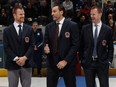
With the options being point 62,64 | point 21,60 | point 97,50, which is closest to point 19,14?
point 21,60

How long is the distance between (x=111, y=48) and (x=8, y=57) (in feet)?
6.29

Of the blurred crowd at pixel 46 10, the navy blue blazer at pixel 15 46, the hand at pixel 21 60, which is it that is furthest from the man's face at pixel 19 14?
the blurred crowd at pixel 46 10

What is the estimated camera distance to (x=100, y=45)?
21.4 ft

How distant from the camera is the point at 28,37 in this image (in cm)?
660

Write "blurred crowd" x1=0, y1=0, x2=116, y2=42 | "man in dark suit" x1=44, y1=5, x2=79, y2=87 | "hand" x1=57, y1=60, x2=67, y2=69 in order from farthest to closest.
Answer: "blurred crowd" x1=0, y1=0, x2=116, y2=42, "man in dark suit" x1=44, y1=5, x2=79, y2=87, "hand" x1=57, y1=60, x2=67, y2=69

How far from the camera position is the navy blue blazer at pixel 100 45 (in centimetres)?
651

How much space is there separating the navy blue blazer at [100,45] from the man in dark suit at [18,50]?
1.02 m

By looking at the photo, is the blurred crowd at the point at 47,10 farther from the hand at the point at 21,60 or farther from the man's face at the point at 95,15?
the hand at the point at 21,60

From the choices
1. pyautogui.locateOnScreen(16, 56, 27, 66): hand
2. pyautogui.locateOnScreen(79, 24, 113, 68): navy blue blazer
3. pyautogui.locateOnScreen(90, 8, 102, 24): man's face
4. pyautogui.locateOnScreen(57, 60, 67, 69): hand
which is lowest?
pyautogui.locateOnScreen(57, 60, 67, 69): hand

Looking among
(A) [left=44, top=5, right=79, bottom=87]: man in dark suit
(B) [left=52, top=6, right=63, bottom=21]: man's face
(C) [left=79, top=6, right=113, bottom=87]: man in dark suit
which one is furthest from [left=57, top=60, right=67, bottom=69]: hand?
(B) [left=52, top=6, right=63, bottom=21]: man's face

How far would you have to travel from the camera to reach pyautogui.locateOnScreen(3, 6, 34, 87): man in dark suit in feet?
21.4

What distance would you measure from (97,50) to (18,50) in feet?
4.75

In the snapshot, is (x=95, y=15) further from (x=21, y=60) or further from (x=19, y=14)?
(x=21, y=60)

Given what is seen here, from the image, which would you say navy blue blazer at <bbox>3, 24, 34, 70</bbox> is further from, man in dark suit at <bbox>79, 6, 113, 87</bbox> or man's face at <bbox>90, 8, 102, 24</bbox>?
man's face at <bbox>90, 8, 102, 24</bbox>
